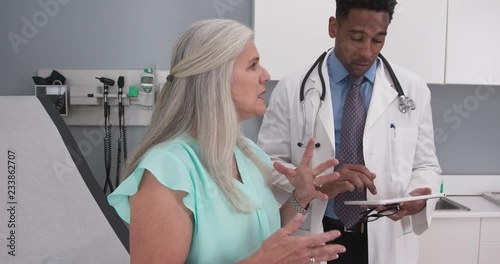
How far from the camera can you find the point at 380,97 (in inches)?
61.2

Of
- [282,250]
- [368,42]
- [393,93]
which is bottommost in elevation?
[282,250]

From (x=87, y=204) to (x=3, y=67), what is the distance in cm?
107

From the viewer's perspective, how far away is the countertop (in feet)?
6.92

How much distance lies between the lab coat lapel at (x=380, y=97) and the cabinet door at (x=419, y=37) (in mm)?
575

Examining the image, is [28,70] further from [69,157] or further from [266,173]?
[266,173]

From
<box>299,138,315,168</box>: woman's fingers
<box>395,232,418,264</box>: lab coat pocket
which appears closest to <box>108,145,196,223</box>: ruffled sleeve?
<box>299,138,315,168</box>: woman's fingers

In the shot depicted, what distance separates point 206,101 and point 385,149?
78cm

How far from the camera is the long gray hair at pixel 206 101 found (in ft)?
3.34

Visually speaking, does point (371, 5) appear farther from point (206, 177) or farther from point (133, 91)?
point (133, 91)

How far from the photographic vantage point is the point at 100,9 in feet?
7.87

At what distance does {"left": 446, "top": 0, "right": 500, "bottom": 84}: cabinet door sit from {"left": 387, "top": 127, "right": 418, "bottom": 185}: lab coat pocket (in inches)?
29.5

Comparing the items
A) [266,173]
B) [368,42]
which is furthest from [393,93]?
[266,173]

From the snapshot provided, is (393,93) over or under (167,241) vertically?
over

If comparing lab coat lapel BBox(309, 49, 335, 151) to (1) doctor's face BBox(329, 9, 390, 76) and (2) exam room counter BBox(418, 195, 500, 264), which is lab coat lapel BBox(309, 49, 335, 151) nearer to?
(1) doctor's face BBox(329, 9, 390, 76)
